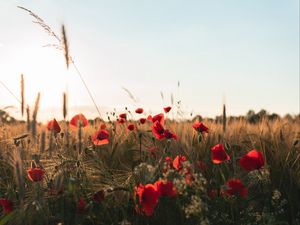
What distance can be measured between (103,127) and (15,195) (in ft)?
3.66

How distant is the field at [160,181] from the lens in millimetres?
A: 2429

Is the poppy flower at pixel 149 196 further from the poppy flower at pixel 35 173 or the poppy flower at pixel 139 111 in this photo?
the poppy flower at pixel 139 111

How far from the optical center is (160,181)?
226 cm

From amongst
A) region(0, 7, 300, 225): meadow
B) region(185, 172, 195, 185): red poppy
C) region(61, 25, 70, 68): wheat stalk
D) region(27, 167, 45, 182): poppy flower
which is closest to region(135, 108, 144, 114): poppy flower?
region(0, 7, 300, 225): meadow

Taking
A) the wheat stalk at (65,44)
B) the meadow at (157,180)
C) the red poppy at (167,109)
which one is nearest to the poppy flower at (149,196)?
the meadow at (157,180)

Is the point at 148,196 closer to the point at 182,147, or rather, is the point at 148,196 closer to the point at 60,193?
the point at 60,193

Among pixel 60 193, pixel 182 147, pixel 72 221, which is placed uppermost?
pixel 182 147

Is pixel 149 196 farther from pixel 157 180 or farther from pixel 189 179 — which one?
pixel 157 180

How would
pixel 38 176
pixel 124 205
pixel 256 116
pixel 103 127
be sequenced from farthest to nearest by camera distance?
1. pixel 256 116
2. pixel 103 127
3. pixel 124 205
4. pixel 38 176

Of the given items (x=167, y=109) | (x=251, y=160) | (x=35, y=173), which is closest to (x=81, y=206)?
(x=35, y=173)

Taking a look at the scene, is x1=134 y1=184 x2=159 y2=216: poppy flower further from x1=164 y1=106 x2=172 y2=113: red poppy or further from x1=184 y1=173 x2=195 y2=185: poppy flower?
x1=164 y1=106 x2=172 y2=113: red poppy

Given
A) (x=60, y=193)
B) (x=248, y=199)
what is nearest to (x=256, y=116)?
(x=248, y=199)

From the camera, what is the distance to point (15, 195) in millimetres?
3113

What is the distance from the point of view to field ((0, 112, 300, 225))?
2.43 metres
